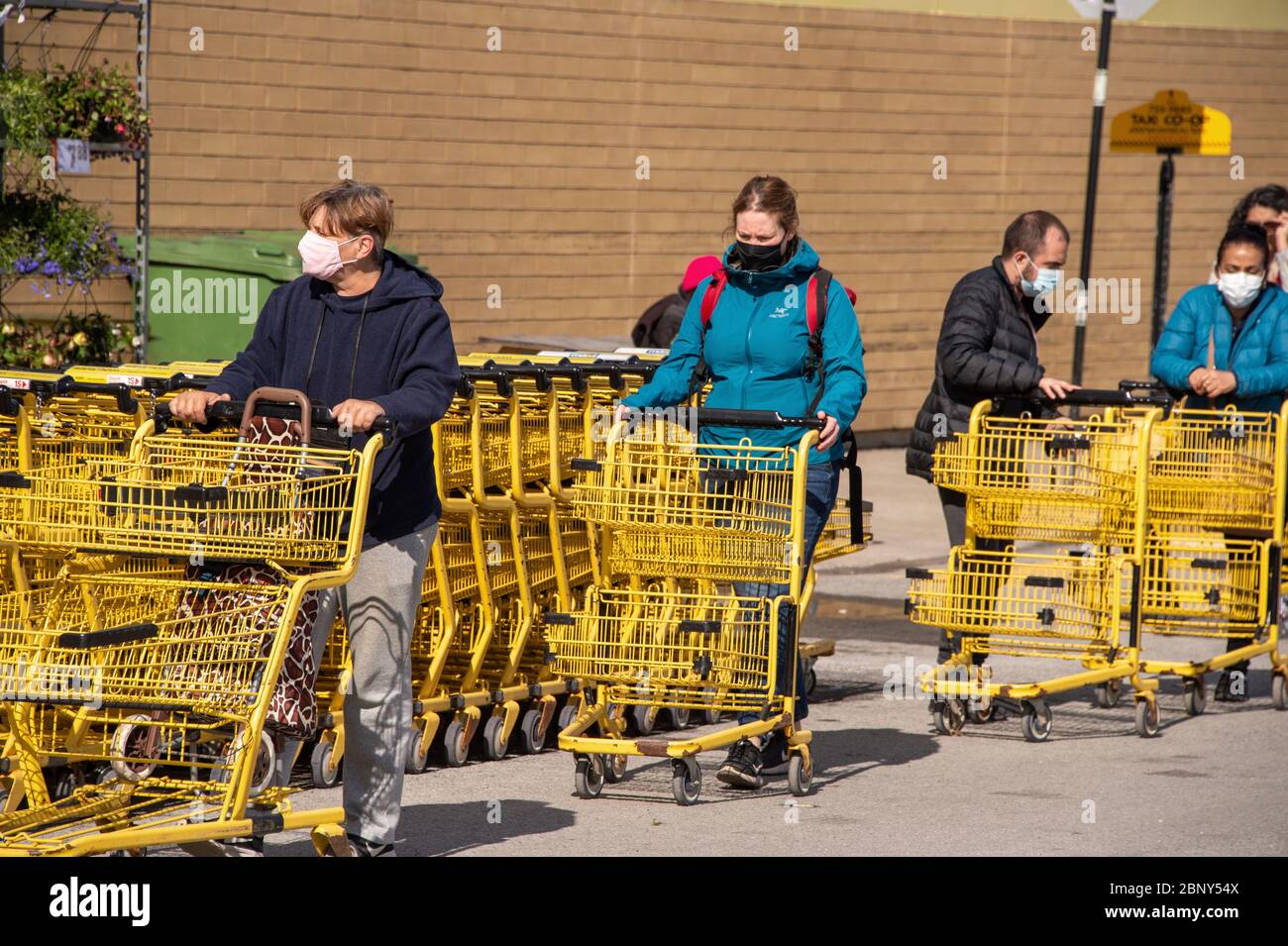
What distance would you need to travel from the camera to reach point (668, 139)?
16.9 m

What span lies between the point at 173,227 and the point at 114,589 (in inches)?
301

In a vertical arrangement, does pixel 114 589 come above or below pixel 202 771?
above

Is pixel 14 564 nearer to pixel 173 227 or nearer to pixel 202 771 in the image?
pixel 202 771

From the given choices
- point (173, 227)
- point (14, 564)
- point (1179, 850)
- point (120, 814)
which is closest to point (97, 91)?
point (173, 227)

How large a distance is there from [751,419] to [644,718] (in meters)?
1.76

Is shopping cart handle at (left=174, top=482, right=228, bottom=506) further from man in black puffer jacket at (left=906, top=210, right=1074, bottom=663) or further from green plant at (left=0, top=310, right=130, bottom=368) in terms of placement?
green plant at (left=0, top=310, right=130, bottom=368)

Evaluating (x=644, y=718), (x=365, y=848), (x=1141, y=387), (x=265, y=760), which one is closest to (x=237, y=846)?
(x=365, y=848)

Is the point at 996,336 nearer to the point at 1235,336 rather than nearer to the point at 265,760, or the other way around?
the point at 1235,336

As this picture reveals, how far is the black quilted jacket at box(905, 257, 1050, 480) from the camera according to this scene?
8750mm

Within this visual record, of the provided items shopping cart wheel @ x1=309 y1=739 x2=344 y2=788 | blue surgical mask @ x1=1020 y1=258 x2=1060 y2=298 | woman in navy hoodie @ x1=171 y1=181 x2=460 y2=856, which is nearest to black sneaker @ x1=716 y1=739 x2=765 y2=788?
shopping cart wheel @ x1=309 y1=739 x2=344 y2=788

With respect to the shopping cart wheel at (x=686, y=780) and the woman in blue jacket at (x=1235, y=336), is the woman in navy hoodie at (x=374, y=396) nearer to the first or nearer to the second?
the shopping cart wheel at (x=686, y=780)

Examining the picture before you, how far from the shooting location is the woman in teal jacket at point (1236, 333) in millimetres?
9797

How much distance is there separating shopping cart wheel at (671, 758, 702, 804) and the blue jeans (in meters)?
0.34

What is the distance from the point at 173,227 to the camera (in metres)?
13.5
